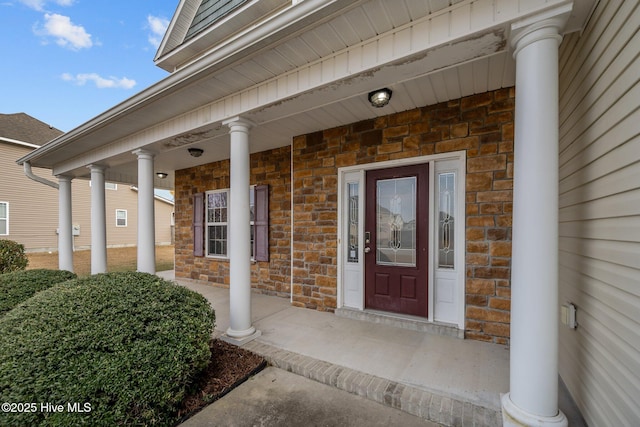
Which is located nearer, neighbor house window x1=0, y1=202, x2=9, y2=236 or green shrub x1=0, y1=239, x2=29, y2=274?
green shrub x1=0, y1=239, x2=29, y2=274

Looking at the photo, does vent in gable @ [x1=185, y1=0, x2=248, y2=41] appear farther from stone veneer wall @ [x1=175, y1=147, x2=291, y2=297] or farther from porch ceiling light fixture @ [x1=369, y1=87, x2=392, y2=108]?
porch ceiling light fixture @ [x1=369, y1=87, x2=392, y2=108]

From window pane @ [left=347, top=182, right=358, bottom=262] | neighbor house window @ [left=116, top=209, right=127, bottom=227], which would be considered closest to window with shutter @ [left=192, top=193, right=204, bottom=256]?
window pane @ [left=347, top=182, right=358, bottom=262]

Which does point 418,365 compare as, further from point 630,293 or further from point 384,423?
point 630,293

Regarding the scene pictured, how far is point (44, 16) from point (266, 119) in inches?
376

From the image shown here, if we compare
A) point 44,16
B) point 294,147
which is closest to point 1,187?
point 44,16

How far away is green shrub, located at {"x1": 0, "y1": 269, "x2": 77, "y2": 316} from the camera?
297 centimetres

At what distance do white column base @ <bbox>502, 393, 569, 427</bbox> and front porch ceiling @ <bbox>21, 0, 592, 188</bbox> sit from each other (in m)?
2.25

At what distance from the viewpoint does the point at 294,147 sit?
414cm

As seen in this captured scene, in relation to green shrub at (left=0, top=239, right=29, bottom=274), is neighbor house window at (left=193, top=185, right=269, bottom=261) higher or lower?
higher

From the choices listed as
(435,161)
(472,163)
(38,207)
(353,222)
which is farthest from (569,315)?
(38,207)

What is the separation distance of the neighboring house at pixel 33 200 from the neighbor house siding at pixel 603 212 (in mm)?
12126

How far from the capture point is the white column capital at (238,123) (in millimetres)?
2911

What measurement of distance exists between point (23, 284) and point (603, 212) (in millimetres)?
5482

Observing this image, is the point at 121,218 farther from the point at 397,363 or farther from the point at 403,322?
the point at 397,363
